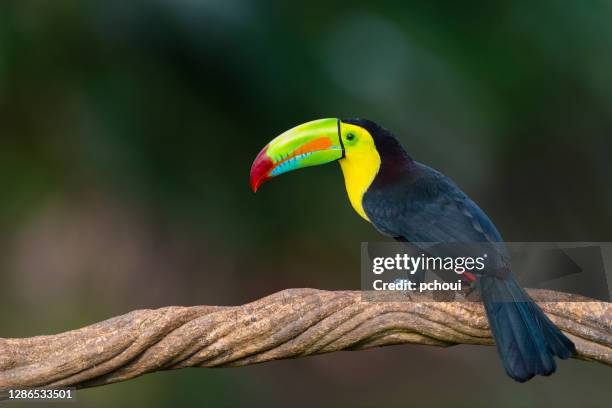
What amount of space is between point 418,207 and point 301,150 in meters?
0.41

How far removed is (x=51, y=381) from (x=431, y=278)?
1.11 metres

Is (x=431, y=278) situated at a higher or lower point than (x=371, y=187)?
lower

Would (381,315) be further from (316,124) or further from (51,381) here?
(51,381)

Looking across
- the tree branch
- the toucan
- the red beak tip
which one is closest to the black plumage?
the toucan

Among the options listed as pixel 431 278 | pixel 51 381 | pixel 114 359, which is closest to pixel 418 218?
pixel 431 278

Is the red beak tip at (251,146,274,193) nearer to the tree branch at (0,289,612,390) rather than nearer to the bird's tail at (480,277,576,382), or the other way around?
the tree branch at (0,289,612,390)

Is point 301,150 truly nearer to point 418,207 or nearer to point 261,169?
point 261,169

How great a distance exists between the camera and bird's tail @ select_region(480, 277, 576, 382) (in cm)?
245

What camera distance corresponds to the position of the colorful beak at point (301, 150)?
293 cm

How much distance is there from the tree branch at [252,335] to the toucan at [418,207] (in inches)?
6.2

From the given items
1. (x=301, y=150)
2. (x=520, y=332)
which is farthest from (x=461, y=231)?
(x=301, y=150)

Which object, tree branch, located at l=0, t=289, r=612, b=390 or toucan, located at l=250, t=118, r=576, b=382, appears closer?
toucan, located at l=250, t=118, r=576, b=382

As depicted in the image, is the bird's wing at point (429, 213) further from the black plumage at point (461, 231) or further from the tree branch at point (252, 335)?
the tree branch at point (252, 335)

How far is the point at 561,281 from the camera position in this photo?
112 inches
